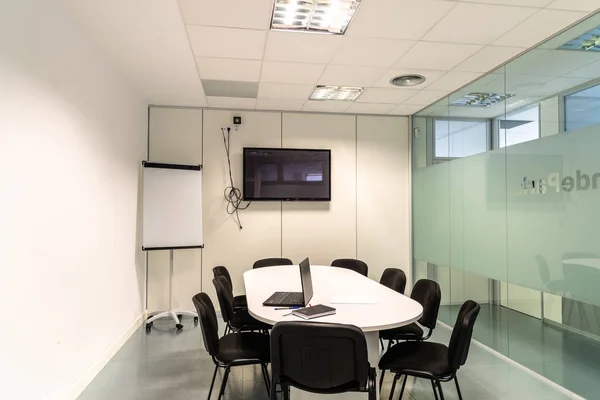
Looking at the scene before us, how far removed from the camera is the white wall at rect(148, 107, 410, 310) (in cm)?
538

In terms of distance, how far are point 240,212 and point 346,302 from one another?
122 inches

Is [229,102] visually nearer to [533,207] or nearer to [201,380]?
[201,380]

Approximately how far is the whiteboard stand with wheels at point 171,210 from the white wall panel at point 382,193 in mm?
2472

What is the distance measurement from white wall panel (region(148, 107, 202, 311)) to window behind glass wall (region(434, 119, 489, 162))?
11.3 feet

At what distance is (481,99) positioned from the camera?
423 centimetres

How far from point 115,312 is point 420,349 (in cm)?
315

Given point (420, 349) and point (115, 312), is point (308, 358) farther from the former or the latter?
point (115, 312)

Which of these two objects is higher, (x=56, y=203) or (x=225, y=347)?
(x=56, y=203)

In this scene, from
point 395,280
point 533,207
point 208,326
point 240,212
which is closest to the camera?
point 208,326

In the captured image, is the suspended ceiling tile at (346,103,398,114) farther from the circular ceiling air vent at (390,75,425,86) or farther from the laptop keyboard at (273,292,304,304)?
the laptop keyboard at (273,292,304,304)

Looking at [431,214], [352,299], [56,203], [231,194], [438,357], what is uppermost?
[231,194]

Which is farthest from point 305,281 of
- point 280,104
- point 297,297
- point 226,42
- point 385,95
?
point 280,104

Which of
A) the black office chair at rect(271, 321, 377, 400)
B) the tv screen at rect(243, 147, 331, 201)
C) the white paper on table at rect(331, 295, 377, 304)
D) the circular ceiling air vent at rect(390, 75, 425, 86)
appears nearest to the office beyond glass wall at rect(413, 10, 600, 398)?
the circular ceiling air vent at rect(390, 75, 425, 86)

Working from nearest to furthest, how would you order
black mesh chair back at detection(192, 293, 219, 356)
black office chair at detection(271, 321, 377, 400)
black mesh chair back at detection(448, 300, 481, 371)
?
1. black office chair at detection(271, 321, 377, 400)
2. black mesh chair back at detection(448, 300, 481, 371)
3. black mesh chair back at detection(192, 293, 219, 356)
